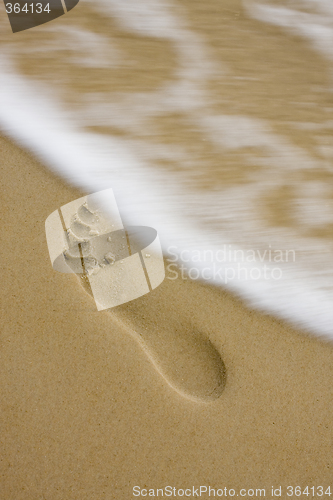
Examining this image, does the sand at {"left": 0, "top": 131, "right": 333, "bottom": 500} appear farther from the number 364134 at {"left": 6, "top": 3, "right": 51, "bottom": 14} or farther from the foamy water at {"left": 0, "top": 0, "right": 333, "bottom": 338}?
the number 364134 at {"left": 6, "top": 3, "right": 51, "bottom": 14}

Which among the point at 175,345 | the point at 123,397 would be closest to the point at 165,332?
the point at 175,345

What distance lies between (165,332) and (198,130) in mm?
802

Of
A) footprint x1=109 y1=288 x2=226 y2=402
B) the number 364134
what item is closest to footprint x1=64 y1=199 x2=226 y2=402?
footprint x1=109 y1=288 x2=226 y2=402

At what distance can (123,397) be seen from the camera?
1.07 metres

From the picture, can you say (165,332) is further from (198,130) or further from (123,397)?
(198,130)

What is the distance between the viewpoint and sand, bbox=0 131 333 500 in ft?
3.47

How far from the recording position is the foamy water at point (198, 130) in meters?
1.16

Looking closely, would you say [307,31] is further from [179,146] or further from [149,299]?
[149,299]

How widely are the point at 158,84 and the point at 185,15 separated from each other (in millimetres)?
341

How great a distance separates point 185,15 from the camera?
128 centimetres

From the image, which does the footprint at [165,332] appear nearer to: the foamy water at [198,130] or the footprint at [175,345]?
the footprint at [175,345]

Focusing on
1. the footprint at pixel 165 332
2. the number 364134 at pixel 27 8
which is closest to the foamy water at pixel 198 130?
the number 364134 at pixel 27 8

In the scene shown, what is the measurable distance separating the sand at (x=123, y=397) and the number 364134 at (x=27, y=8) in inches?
25.2

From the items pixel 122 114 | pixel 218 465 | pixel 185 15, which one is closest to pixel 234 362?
pixel 218 465
